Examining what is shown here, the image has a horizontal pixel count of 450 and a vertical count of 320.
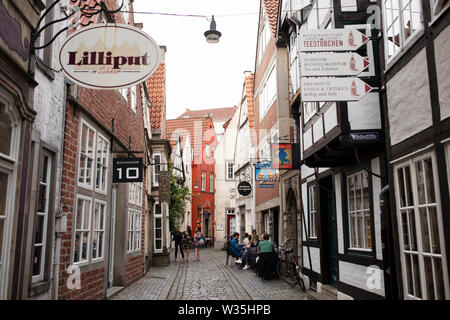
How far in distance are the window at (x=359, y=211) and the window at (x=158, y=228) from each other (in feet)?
39.4

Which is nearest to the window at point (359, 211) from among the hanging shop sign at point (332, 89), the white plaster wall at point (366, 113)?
the white plaster wall at point (366, 113)

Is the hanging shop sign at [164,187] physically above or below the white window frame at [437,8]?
below

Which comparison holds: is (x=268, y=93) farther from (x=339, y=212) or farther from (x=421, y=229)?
(x=421, y=229)

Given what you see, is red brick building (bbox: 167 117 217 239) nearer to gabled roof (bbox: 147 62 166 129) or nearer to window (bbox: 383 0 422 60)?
gabled roof (bbox: 147 62 166 129)

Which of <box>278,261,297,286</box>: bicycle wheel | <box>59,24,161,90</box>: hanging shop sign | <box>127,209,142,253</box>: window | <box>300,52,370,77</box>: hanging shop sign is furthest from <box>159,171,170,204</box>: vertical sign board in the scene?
<box>59,24,161,90</box>: hanging shop sign

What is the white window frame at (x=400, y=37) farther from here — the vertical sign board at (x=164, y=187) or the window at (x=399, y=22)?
the vertical sign board at (x=164, y=187)

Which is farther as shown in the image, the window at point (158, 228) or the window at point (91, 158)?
the window at point (158, 228)

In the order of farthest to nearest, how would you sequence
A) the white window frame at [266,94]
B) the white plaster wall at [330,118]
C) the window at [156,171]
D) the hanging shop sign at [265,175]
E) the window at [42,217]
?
the window at [156,171] → the white window frame at [266,94] → the hanging shop sign at [265,175] → the white plaster wall at [330,118] → the window at [42,217]

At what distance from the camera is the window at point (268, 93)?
51.5ft

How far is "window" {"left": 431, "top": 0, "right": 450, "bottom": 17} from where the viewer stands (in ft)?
15.4

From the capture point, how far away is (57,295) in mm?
6250

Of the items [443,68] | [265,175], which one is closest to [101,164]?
[443,68]

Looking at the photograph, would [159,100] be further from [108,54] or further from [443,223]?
[443,223]

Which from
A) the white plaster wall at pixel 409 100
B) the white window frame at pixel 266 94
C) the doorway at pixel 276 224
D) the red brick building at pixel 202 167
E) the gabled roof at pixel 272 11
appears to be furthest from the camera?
the red brick building at pixel 202 167
